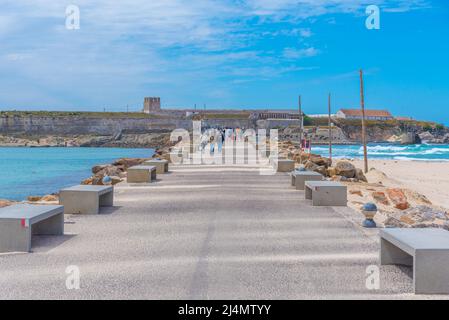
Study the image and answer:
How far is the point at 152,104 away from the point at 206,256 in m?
171

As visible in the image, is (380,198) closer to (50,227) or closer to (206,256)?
(206,256)

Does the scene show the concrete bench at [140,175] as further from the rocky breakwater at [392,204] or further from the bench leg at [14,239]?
the bench leg at [14,239]

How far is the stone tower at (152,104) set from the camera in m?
175

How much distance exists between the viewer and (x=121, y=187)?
576 inches

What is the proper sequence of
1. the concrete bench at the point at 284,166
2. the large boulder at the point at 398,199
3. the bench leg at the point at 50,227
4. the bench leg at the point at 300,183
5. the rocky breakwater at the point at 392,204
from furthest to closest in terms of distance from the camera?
the concrete bench at the point at 284,166
the bench leg at the point at 300,183
the large boulder at the point at 398,199
the rocky breakwater at the point at 392,204
the bench leg at the point at 50,227

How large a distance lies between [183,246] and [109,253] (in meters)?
0.98

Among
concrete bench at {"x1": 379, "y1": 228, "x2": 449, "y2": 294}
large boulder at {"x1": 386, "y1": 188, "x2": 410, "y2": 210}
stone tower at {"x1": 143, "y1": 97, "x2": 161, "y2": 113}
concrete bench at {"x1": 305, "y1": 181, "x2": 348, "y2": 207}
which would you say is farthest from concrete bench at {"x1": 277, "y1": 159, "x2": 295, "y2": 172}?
stone tower at {"x1": 143, "y1": 97, "x2": 161, "y2": 113}

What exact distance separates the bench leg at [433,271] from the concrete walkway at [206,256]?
0.64ft

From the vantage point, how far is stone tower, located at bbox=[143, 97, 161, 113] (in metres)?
175

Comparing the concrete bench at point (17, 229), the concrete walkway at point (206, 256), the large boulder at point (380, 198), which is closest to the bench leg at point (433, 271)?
the concrete walkway at point (206, 256)

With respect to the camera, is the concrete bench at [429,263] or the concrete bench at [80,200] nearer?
the concrete bench at [429,263]

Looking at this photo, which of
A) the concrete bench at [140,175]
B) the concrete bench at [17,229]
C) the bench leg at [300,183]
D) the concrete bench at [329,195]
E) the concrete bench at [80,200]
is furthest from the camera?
the concrete bench at [140,175]

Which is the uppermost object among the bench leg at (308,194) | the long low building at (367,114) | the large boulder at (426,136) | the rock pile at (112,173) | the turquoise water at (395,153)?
the long low building at (367,114)
